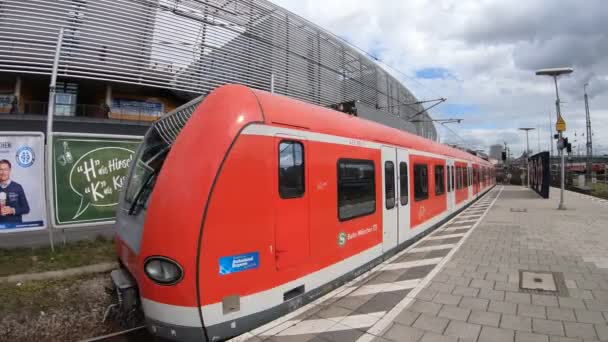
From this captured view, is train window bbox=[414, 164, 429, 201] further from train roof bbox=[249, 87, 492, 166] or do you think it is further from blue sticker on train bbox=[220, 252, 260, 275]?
blue sticker on train bbox=[220, 252, 260, 275]

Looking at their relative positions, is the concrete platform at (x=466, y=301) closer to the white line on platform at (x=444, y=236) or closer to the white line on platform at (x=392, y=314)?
the white line on platform at (x=392, y=314)

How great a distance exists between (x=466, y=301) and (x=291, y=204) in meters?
2.65

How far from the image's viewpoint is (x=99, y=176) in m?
6.98

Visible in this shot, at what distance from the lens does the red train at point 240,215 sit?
316 cm

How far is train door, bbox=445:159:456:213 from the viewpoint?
12414 mm

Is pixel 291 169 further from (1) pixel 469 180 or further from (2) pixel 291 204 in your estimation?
(1) pixel 469 180

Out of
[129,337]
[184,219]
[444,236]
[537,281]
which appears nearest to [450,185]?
[444,236]

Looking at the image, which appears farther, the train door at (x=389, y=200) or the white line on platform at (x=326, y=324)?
the train door at (x=389, y=200)

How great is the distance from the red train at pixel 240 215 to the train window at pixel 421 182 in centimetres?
338

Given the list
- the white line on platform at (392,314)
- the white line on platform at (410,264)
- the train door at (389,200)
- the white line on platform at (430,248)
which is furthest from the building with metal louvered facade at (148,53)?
the white line on platform at (392,314)

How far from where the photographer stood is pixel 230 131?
341cm

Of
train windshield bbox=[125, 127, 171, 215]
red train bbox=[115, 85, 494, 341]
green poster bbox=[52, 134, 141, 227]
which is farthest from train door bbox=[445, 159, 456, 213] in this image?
train windshield bbox=[125, 127, 171, 215]

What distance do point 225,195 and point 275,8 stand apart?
20.6 metres

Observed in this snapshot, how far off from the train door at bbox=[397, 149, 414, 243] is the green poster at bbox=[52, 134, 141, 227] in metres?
5.30
